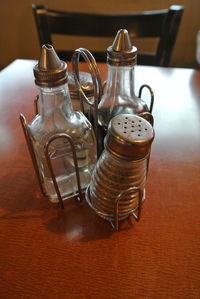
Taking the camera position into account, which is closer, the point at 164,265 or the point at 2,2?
the point at 164,265

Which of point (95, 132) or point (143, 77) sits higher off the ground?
point (95, 132)

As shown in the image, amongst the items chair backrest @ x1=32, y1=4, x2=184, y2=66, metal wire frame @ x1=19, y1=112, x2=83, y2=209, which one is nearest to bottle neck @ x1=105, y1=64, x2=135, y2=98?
metal wire frame @ x1=19, y1=112, x2=83, y2=209

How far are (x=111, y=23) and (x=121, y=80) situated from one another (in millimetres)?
596

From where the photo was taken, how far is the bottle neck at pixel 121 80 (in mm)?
366

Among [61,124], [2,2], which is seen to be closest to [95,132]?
[61,124]

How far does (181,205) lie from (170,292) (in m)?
0.14

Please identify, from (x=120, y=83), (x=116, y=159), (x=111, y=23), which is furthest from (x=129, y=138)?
(x=111, y=23)

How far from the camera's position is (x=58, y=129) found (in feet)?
1.16

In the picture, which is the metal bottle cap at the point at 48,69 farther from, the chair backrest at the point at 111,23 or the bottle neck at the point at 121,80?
the chair backrest at the point at 111,23

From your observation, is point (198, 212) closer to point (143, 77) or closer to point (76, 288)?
point (76, 288)

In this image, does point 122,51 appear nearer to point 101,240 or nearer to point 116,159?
point 116,159

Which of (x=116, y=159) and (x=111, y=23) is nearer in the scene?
(x=116, y=159)

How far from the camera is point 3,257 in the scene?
344 mm

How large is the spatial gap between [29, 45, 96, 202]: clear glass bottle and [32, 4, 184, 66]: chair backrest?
635 millimetres
